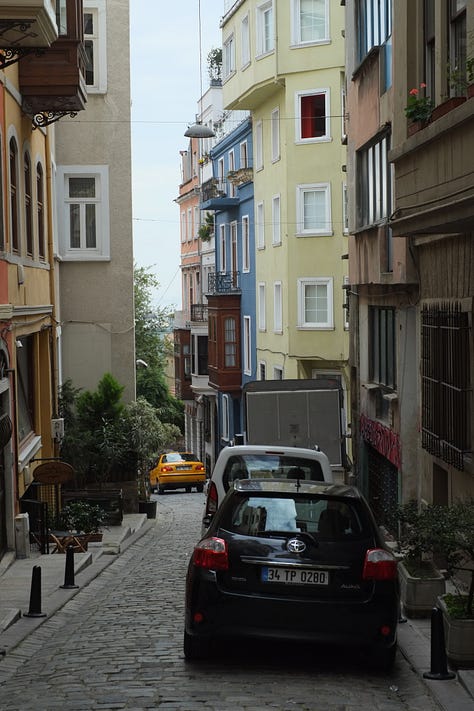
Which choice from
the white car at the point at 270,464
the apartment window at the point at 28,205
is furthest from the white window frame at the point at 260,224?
the white car at the point at 270,464

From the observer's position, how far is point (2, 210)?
17.5 metres

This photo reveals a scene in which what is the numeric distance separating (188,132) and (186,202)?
70.1 feet

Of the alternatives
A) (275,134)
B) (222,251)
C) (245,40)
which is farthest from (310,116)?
(222,251)

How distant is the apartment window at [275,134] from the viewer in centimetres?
3922

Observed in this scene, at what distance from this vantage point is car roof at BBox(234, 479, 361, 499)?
912 cm

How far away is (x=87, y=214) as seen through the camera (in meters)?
29.2

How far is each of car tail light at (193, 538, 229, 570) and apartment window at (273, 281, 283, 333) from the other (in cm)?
3052

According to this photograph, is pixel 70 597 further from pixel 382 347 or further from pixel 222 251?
pixel 222 251

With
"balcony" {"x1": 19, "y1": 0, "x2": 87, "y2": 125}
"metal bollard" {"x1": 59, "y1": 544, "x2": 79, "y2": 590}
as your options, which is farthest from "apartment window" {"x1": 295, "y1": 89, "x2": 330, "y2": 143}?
"metal bollard" {"x1": 59, "y1": 544, "x2": 79, "y2": 590}

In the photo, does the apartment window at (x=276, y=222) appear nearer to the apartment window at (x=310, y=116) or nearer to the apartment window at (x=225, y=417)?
the apartment window at (x=310, y=116)

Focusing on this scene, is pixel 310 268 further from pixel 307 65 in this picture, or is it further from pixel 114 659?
pixel 114 659

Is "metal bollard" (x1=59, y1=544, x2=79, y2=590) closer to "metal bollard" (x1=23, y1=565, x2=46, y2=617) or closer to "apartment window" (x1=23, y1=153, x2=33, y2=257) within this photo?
"metal bollard" (x1=23, y1=565, x2=46, y2=617)

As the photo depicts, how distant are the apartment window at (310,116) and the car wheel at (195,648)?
29.3 m

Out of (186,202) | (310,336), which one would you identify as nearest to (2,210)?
(310,336)
